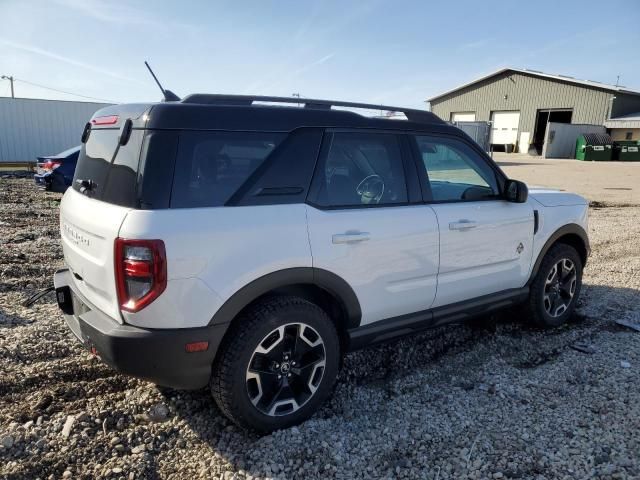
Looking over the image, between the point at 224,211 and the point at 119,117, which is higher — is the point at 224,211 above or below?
below

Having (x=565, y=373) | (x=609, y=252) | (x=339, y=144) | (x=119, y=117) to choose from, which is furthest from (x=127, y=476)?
(x=609, y=252)

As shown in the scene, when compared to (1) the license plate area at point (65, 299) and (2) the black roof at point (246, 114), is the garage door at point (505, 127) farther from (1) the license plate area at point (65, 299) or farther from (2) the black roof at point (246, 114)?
(1) the license plate area at point (65, 299)

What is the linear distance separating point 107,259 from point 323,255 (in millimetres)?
1161

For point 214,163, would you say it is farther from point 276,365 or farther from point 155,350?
point 276,365

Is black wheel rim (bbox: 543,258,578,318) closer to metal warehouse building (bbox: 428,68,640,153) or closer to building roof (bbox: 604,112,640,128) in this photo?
metal warehouse building (bbox: 428,68,640,153)

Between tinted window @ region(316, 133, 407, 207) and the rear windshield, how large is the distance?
104cm

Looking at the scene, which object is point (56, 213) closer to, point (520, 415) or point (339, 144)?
point (339, 144)

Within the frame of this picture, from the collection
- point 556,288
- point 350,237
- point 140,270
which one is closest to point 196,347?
point 140,270

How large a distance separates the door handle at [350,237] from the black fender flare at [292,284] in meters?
0.20

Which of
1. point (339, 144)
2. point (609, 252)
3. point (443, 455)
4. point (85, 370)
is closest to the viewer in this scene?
point (443, 455)

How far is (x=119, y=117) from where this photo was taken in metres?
2.66

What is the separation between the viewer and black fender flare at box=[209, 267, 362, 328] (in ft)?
8.10

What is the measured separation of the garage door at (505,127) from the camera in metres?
42.4

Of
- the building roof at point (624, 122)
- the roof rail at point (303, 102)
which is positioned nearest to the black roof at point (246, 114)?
the roof rail at point (303, 102)
